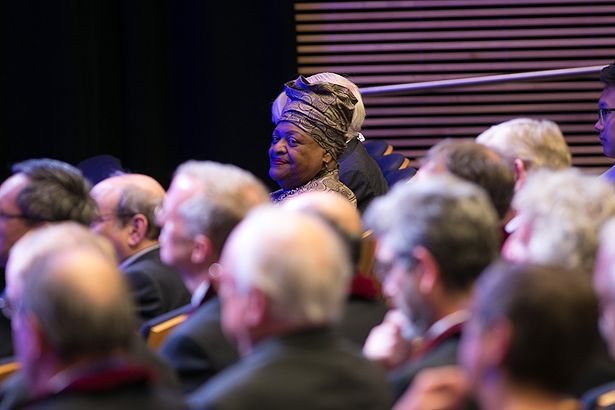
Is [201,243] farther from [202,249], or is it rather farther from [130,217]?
[130,217]

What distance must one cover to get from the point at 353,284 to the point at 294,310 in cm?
91

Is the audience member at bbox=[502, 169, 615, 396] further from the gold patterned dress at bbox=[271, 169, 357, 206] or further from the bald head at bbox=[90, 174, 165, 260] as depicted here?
the gold patterned dress at bbox=[271, 169, 357, 206]

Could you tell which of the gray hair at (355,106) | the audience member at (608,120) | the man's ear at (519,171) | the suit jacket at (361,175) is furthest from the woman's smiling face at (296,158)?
the man's ear at (519,171)

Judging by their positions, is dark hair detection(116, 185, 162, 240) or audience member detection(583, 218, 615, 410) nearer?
audience member detection(583, 218, 615, 410)

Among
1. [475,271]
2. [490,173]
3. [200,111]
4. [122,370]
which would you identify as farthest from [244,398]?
[200,111]

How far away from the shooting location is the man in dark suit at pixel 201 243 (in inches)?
118

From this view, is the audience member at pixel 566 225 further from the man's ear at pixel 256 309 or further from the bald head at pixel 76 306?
the bald head at pixel 76 306

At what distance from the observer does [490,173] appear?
11.6ft

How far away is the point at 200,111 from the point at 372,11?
1262 millimetres

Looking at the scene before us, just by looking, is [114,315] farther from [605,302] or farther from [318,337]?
[605,302]

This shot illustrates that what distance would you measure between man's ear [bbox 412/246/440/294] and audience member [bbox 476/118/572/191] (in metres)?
1.40

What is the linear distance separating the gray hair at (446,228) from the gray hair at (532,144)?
132 centimetres

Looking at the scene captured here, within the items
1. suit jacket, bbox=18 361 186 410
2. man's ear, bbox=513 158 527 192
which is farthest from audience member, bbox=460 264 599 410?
man's ear, bbox=513 158 527 192

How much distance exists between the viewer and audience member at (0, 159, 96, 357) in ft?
13.4
